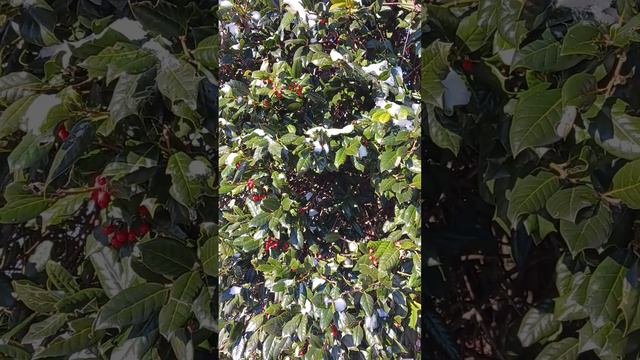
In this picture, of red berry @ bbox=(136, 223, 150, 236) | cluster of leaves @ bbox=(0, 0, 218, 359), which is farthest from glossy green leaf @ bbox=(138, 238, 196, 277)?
red berry @ bbox=(136, 223, 150, 236)

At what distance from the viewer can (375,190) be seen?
153cm

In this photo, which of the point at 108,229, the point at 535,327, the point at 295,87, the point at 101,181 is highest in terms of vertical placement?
the point at 295,87

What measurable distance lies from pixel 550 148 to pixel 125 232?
0.99 metres

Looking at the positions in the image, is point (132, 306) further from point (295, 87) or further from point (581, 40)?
point (581, 40)

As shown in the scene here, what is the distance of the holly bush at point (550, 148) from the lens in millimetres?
1445

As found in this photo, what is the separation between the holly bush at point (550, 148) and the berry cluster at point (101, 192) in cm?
77

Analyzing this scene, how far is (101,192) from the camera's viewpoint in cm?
163

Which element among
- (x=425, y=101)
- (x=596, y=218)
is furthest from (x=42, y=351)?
(x=596, y=218)

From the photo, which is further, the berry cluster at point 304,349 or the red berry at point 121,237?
the red berry at point 121,237

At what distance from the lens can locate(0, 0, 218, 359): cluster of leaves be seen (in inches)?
60.6

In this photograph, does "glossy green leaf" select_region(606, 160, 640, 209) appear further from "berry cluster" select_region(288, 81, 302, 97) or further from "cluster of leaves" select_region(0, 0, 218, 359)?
"cluster of leaves" select_region(0, 0, 218, 359)

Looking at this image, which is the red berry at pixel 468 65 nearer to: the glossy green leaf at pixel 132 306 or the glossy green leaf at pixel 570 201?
the glossy green leaf at pixel 570 201

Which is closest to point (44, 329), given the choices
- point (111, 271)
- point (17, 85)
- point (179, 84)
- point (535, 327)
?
point (111, 271)

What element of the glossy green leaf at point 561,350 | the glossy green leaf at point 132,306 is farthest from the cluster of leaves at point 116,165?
the glossy green leaf at point 561,350
